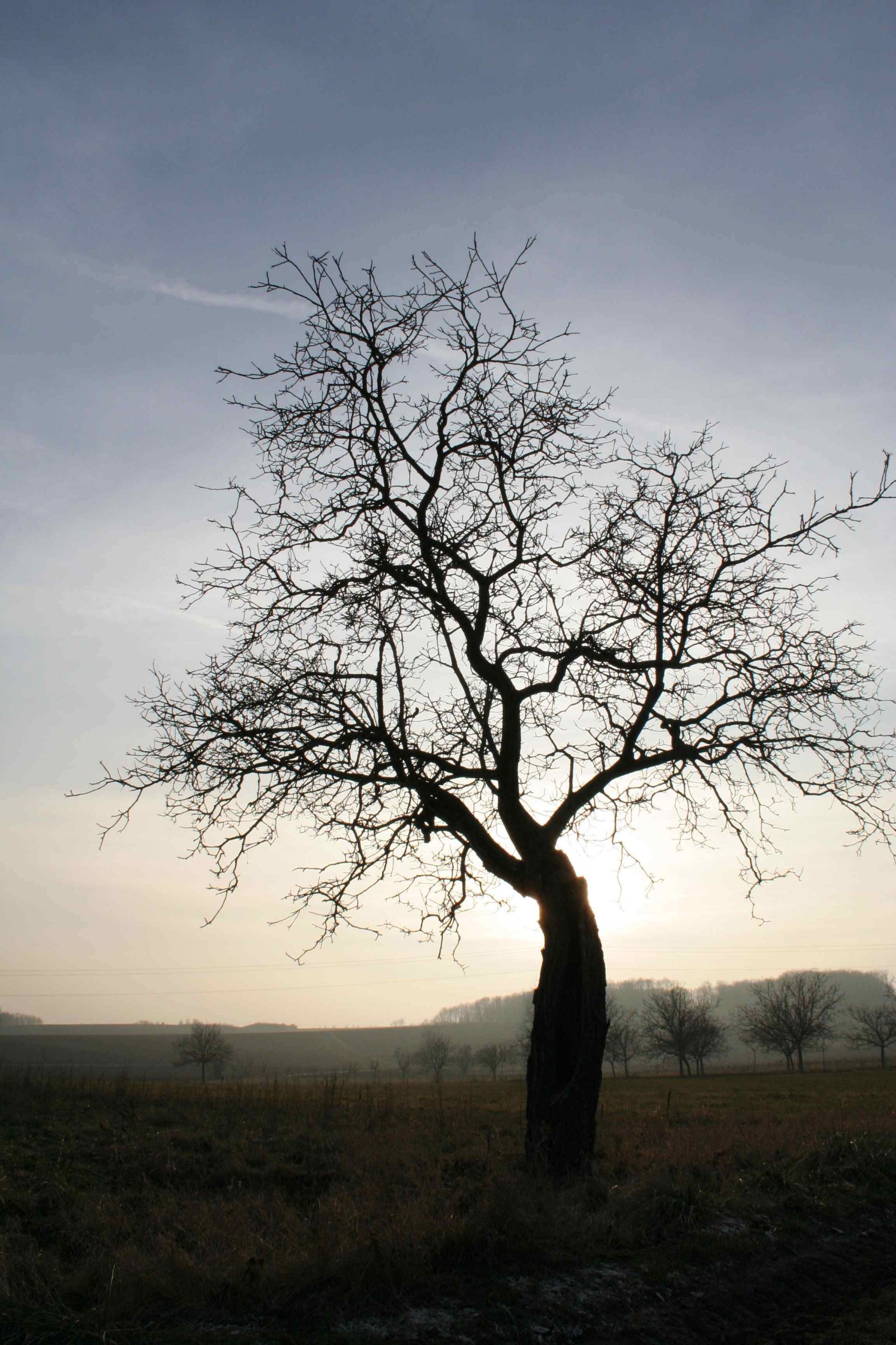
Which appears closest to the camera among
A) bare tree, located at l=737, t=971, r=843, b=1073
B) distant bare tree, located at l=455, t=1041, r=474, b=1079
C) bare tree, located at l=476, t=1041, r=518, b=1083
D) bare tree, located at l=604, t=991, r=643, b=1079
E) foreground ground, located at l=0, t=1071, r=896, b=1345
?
foreground ground, located at l=0, t=1071, r=896, b=1345

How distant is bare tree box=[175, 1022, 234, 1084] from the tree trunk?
219ft

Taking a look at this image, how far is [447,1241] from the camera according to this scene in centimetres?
535

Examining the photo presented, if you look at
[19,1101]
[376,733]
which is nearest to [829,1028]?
[19,1101]

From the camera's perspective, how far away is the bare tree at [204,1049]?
69.9 m

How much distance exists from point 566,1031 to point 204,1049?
70603 mm

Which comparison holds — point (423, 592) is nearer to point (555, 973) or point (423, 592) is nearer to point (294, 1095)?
point (555, 973)

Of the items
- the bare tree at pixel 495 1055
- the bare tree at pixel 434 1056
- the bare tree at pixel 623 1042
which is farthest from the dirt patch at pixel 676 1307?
the bare tree at pixel 434 1056

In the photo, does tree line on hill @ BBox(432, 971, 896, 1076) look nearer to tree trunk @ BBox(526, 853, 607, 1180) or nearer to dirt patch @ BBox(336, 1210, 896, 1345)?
tree trunk @ BBox(526, 853, 607, 1180)

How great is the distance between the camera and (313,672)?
960 centimetres

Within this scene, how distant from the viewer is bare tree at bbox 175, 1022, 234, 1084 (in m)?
69.9

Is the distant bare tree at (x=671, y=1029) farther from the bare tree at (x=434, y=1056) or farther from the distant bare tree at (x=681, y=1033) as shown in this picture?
the bare tree at (x=434, y=1056)

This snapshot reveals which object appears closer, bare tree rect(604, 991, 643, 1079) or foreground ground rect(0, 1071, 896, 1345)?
foreground ground rect(0, 1071, 896, 1345)

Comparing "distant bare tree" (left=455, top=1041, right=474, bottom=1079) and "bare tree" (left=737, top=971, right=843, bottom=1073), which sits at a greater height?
"bare tree" (left=737, top=971, right=843, bottom=1073)

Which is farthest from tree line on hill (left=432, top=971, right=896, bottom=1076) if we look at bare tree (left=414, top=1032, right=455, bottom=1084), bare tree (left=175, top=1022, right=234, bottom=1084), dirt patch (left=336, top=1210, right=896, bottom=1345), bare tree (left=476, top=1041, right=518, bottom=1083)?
dirt patch (left=336, top=1210, right=896, bottom=1345)
